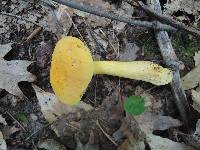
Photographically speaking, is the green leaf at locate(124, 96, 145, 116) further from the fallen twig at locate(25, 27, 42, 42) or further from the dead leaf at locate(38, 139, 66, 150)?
the fallen twig at locate(25, 27, 42, 42)

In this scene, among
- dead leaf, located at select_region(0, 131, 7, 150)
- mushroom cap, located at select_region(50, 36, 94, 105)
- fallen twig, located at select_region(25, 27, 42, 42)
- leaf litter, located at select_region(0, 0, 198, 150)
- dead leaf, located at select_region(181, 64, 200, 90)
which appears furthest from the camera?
fallen twig, located at select_region(25, 27, 42, 42)

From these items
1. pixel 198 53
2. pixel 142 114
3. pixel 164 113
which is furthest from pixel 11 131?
pixel 198 53

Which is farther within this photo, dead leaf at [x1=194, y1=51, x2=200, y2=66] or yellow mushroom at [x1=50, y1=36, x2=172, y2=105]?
dead leaf at [x1=194, y1=51, x2=200, y2=66]

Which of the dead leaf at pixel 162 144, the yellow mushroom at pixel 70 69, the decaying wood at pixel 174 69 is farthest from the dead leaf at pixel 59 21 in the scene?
the dead leaf at pixel 162 144

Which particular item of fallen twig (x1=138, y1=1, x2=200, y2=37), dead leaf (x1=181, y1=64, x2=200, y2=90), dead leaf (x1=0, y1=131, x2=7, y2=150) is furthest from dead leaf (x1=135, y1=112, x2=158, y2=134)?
dead leaf (x1=0, y1=131, x2=7, y2=150)

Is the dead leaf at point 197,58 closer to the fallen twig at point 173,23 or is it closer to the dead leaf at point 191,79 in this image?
the dead leaf at point 191,79

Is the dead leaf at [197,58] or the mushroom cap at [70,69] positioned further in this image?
the dead leaf at [197,58]

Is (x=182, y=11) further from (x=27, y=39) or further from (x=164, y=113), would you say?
(x=27, y=39)
